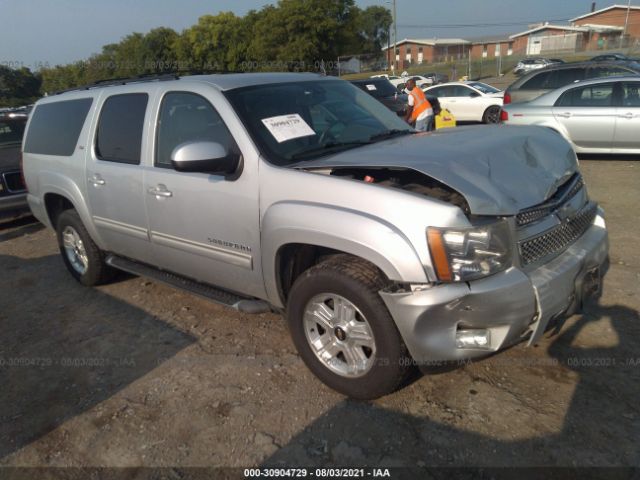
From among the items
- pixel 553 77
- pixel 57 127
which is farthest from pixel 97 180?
pixel 553 77

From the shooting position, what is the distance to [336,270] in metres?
2.72

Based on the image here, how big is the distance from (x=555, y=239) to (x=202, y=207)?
85.3 inches

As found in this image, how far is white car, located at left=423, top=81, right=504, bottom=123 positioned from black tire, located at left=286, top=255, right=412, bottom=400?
1343 cm

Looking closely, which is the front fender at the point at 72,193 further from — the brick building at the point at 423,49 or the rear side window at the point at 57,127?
the brick building at the point at 423,49

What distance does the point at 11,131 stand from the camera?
816cm

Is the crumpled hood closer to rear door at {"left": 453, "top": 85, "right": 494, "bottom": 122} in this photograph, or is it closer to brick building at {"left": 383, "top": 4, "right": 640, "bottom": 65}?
rear door at {"left": 453, "top": 85, "right": 494, "bottom": 122}

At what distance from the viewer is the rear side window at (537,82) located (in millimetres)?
11844

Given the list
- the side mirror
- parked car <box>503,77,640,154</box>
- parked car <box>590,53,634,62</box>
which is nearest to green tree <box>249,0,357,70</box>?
parked car <box>590,53,634,62</box>

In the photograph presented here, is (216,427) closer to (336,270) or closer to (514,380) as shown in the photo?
(336,270)

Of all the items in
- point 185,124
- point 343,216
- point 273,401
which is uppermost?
point 185,124

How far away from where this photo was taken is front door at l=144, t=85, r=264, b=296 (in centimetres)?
318

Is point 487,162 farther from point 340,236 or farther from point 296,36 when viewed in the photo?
point 296,36

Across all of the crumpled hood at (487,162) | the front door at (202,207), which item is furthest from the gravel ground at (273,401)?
the crumpled hood at (487,162)

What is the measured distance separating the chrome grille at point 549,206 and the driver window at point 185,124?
1.80 metres
